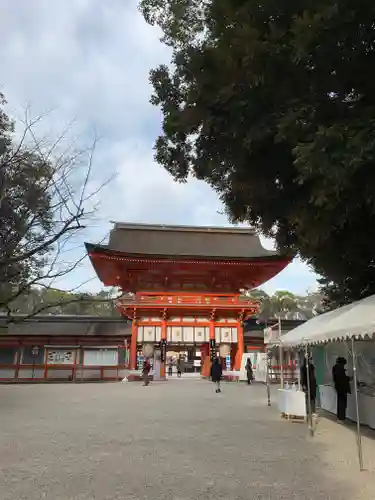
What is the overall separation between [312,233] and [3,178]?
907 cm

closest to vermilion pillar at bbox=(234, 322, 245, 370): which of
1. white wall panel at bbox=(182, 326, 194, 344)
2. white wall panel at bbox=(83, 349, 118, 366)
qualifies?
white wall panel at bbox=(182, 326, 194, 344)

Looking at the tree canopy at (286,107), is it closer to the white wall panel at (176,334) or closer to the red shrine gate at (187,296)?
the red shrine gate at (187,296)

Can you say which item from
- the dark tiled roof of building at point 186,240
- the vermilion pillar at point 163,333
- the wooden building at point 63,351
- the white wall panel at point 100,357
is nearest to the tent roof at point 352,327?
the vermilion pillar at point 163,333

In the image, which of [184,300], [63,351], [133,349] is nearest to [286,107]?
[184,300]

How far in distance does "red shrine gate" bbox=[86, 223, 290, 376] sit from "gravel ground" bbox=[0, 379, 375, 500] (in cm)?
1399

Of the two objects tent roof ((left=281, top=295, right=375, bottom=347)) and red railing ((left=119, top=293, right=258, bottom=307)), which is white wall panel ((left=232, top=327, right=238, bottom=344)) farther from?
tent roof ((left=281, top=295, right=375, bottom=347))

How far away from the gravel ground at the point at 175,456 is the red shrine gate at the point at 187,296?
13995 millimetres

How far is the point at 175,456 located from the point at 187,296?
1968cm

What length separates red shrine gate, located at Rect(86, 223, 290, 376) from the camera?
2575 centimetres

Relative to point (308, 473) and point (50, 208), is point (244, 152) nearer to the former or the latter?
point (308, 473)

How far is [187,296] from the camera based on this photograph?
26234 millimetres

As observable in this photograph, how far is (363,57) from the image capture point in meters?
6.22

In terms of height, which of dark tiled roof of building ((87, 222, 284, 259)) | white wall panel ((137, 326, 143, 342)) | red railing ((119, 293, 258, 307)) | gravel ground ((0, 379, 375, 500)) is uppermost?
dark tiled roof of building ((87, 222, 284, 259))

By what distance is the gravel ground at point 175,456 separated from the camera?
4887 millimetres
